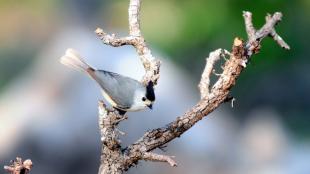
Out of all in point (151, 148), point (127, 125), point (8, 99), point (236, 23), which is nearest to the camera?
point (151, 148)

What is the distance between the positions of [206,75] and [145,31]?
11.3 feet

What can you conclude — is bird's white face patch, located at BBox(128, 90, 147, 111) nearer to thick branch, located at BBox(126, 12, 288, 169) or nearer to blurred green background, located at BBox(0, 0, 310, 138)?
thick branch, located at BBox(126, 12, 288, 169)

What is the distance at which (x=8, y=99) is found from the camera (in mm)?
4473

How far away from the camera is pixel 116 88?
1.63m

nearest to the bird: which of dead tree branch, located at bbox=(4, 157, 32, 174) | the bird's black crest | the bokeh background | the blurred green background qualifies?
the bird's black crest

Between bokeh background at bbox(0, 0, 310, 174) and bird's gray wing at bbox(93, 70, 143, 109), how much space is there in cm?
169

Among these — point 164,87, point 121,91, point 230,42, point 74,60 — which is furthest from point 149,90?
point 230,42

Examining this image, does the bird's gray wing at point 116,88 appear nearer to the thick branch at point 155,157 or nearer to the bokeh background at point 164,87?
the thick branch at point 155,157

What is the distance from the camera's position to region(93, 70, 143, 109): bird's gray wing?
161 cm

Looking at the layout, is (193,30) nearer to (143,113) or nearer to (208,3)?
(208,3)

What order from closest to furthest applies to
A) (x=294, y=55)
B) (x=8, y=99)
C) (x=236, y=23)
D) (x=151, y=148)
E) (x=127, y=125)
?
(x=151, y=148)
(x=127, y=125)
(x=8, y=99)
(x=236, y=23)
(x=294, y=55)

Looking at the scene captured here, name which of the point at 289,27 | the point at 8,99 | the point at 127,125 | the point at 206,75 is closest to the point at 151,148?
the point at 206,75

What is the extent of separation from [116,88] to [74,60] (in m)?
0.11

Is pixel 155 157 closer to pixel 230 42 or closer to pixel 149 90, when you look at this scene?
pixel 149 90
